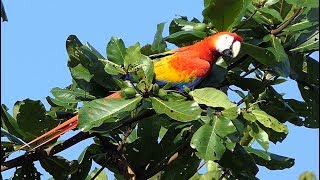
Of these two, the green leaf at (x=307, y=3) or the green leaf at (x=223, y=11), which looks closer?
the green leaf at (x=307, y=3)

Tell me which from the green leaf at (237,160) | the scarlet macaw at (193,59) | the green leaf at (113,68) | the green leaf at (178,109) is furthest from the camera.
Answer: the scarlet macaw at (193,59)

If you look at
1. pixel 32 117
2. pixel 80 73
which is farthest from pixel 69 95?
pixel 32 117

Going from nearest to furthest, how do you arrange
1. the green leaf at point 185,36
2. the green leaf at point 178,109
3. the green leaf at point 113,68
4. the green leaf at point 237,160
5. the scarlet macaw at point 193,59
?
the green leaf at point 178,109
the green leaf at point 113,68
the green leaf at point 237,160
the green leaf at point 185,36
the scarlet macaw at point 193,59

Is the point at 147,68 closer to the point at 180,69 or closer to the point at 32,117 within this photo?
the point at 32,117

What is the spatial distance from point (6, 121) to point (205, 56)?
88 centimetres

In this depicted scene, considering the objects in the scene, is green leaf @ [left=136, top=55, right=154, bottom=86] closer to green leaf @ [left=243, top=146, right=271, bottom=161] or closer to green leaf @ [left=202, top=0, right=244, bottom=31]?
green leaf @ [left=202, top=0, right=244, bottom=31]

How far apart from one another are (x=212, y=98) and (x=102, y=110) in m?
0.28

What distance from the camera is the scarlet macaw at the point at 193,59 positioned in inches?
82.4

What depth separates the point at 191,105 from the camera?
5.54 feet

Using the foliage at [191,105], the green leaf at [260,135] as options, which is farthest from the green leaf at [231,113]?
the green leaf at [260,135]

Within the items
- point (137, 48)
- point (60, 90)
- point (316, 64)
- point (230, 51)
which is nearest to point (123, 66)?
point (137, 48)

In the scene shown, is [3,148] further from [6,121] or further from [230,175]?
[230,175]

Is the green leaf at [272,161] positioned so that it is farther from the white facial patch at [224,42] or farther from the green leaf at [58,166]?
the green leaf at [58,166]

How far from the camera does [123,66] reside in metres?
1.79
